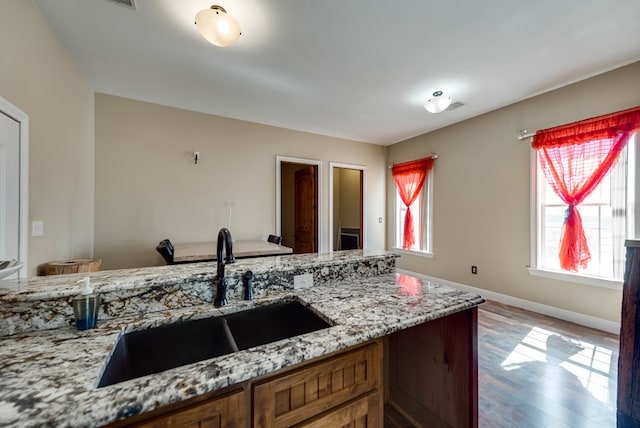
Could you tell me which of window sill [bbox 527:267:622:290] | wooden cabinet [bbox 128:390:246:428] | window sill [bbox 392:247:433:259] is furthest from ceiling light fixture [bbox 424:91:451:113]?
wooden cabinet [bbox 128:390:246:428]

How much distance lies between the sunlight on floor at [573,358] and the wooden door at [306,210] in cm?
314

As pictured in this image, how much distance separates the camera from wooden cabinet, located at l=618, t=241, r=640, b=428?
1.29 metres

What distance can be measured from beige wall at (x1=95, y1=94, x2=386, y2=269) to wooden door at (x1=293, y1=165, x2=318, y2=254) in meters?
0.62

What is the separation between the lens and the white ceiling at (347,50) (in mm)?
1936

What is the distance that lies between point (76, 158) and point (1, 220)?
1.33 metres

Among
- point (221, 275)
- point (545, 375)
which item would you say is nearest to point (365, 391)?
point (221, 275)

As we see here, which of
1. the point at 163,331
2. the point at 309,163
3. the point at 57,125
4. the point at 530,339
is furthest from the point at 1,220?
the point at 530,339

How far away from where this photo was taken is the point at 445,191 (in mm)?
4406

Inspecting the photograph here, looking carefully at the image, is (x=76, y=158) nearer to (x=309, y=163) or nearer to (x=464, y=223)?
(x=309, y=163)

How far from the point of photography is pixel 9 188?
170 cm

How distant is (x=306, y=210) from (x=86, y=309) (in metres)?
4.27

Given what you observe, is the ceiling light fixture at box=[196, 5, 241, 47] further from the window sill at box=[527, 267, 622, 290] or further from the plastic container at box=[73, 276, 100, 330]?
the window sill at box=[527, 267, 622, 290]

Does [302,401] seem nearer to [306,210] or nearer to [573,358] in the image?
[573,358]

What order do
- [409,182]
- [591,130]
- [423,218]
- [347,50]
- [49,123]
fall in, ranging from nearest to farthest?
1. [49,123]
2. [347,50]
3. [591,130]
4. [423,218]
5. [409,182]
